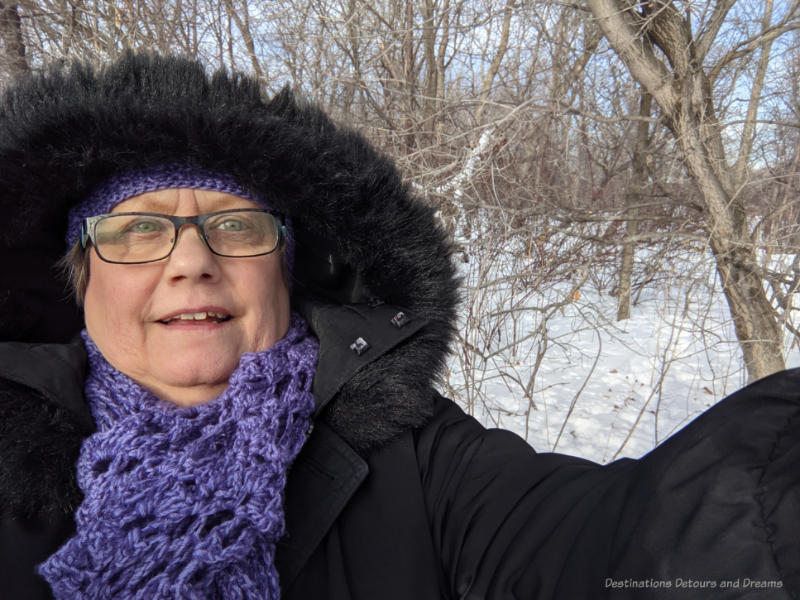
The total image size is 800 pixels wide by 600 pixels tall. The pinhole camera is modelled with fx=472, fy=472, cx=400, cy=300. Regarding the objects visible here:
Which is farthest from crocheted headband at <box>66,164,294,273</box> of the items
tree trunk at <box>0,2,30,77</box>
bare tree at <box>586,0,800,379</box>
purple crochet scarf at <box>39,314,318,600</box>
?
tree trunk at <box>0,2,30,77</box>

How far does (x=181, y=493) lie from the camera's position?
1127mm

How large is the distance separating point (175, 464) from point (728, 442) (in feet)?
3.92

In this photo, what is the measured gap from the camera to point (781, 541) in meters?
0.77

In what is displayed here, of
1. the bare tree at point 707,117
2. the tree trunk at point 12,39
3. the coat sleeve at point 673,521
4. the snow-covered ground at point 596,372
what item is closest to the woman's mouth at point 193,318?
the coat sleeve at point 673,521

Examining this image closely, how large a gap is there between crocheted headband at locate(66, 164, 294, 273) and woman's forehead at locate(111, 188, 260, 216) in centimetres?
1

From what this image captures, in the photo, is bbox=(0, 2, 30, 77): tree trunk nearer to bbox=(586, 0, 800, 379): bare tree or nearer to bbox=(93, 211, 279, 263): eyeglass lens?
bbox=(93, 211, 279, 263): eyeglass lens

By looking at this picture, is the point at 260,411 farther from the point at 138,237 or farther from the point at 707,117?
the point at 707,117

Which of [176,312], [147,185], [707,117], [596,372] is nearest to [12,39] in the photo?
[147,185]

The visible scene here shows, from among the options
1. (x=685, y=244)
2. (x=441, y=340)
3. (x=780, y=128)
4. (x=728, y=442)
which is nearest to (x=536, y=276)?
(x=685, y=244)

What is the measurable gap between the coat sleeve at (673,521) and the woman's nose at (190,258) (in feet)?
3.30

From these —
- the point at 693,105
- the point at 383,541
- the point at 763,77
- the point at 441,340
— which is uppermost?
the point at 763,77

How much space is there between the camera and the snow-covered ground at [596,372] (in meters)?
3.58

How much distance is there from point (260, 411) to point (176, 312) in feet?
1.19

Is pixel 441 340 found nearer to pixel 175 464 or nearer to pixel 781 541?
pixel 175 464
